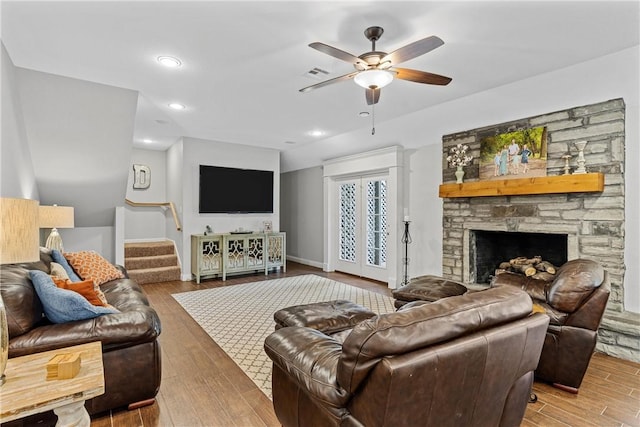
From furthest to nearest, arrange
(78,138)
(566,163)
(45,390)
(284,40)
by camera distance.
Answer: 1. (78,138)
2. (566,163)
3. (284,40)
4. (45,390)

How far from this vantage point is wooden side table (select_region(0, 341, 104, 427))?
1.27 metres

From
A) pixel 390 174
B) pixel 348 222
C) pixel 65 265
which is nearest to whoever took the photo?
pixel 65 265

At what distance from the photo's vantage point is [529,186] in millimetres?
3617

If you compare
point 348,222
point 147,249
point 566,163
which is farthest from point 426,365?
point 147,249

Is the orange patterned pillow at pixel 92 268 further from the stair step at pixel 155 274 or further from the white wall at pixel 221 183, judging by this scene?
the white wall at pixel 221 183

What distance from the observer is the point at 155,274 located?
19.1 feet

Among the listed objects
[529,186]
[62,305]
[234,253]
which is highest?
[529,186]

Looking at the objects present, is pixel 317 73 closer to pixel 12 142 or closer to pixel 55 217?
pixel 12 142

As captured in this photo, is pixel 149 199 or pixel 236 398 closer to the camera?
pixel 236 398

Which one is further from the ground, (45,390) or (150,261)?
(45,390)

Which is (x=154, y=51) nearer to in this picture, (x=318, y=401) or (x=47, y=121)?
(x=47, y=121)

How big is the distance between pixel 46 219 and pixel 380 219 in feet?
15.8

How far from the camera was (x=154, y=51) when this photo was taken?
9.22ft

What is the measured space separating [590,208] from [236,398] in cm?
367
